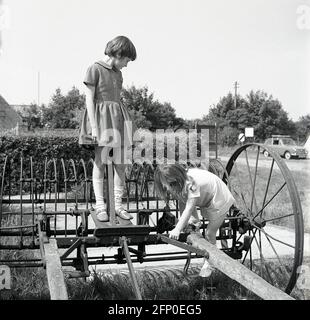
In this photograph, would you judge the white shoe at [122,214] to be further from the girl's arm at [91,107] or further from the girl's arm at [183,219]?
the girl's arm at [91,107]

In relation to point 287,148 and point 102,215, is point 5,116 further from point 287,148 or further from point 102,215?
point 287,148

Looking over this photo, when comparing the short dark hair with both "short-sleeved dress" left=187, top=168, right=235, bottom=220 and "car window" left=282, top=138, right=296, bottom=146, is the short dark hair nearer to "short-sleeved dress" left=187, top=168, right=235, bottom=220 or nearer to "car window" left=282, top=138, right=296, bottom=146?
"short-sleeved dress" left=187, top=168, right=235, bottom=220

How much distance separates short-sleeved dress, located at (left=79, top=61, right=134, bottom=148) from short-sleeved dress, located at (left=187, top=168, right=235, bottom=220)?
0.57 meters

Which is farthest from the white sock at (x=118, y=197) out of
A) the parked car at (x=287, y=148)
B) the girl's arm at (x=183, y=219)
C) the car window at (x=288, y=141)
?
the car window at (x=288, y=141)

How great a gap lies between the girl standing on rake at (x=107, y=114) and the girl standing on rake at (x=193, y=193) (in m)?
0.35

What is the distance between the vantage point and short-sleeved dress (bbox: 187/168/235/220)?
3717 mm

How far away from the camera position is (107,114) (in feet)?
11.9

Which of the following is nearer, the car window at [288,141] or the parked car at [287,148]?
the parked car at [287,148]

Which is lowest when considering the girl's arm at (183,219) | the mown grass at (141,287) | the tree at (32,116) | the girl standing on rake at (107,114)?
the mown grass at (141,287)

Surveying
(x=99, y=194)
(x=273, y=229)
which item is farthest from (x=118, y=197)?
(x=273, y=229)

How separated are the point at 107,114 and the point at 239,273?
148 centimetres

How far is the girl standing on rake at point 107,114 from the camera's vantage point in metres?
3.56

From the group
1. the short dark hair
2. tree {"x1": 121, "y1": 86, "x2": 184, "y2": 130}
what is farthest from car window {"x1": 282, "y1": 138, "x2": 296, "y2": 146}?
the short dark hair

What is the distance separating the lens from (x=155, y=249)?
6094 mm
